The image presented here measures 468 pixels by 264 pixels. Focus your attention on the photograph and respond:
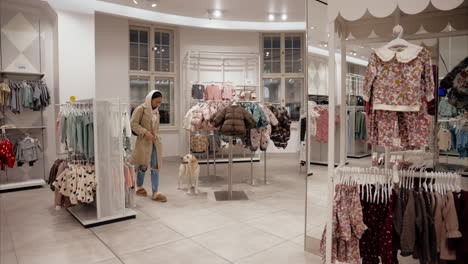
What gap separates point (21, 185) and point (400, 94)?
242 inches

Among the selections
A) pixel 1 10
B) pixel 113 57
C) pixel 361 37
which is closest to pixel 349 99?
pixel 361 37

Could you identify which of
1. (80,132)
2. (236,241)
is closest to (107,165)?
(80,132)

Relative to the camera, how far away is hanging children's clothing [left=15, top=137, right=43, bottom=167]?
19.2ft

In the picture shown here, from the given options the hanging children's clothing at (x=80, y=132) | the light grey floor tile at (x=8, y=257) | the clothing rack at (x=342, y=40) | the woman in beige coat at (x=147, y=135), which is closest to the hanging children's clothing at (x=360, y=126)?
the clothing rack at (x=342, y=40)

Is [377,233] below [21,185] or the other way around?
the other way around

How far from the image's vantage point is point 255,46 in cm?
952

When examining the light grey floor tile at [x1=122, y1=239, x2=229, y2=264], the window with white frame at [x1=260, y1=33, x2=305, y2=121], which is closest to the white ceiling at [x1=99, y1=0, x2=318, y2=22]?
the window with white frame at [x1=260, y1=33, x2=305, y2=121]

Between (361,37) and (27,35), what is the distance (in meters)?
5.91

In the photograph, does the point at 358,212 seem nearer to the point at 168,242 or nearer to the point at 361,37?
the point at 361,37

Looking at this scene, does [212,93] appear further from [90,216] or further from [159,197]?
[90,216]

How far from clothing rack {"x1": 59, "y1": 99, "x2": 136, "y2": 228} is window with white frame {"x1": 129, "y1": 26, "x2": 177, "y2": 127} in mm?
4646

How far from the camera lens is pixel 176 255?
10.7ft

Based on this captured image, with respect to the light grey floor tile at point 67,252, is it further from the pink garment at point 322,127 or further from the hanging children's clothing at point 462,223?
the hanging children's clothing at point 462,223

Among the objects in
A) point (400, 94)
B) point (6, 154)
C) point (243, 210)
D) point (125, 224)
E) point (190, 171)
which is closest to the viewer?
point (400, 94)
